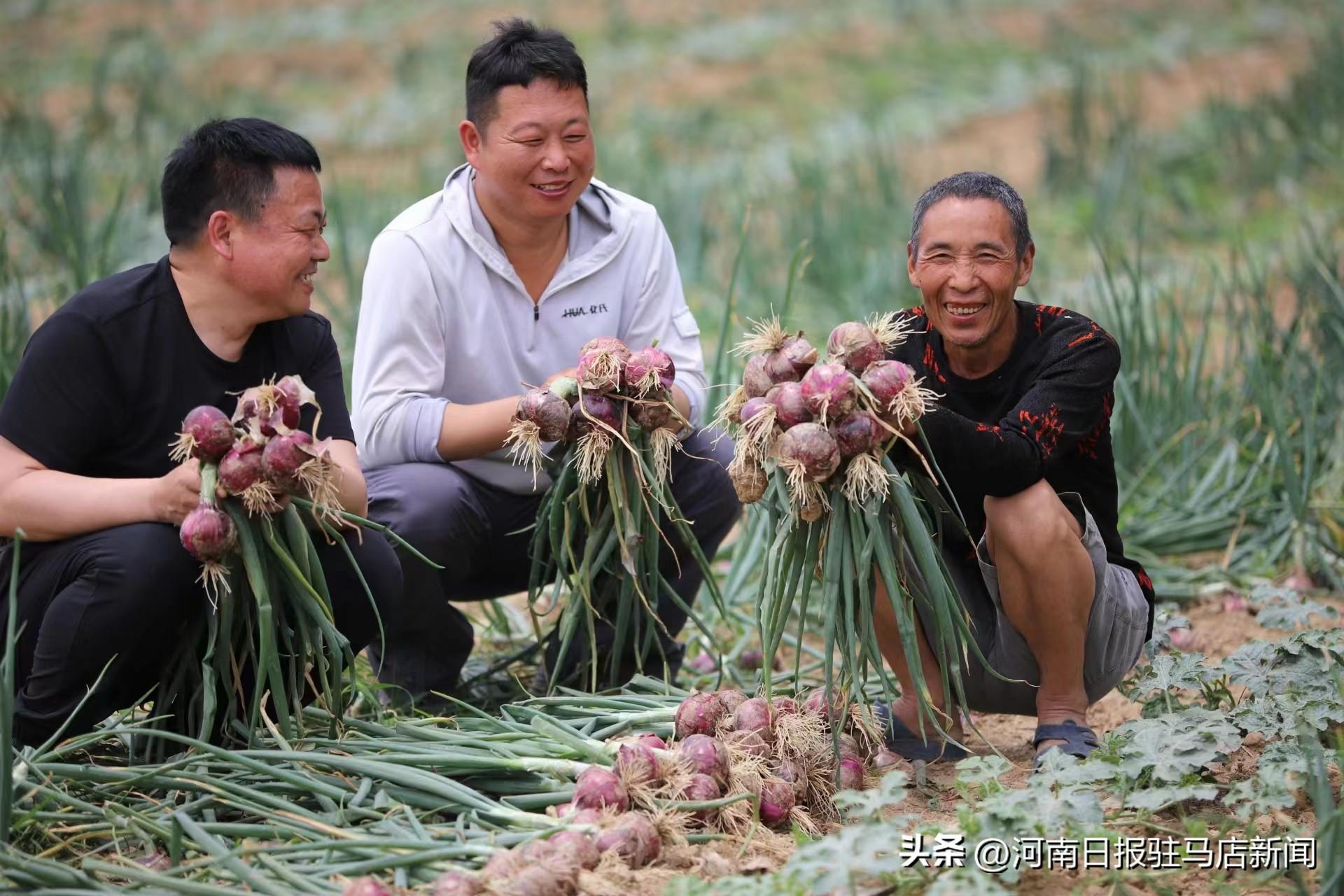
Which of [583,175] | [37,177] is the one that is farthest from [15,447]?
[37,177]

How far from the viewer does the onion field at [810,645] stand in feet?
6.15

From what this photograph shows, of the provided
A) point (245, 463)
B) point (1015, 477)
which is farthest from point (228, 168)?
point (1015, 477)

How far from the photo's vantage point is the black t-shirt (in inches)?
84.7

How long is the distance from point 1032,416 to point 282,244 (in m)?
1.24

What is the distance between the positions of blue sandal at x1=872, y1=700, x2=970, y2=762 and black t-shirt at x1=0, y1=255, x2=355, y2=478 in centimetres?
114

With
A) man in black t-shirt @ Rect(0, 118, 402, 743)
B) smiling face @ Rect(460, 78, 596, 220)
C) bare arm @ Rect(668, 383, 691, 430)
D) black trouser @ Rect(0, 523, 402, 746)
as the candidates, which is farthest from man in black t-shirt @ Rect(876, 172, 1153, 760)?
black trouser @ Rect(0, 523, 402, 746)

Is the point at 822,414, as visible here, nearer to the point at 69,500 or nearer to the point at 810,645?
the point at 69,500

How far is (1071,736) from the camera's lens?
234cm

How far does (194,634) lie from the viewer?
85.4 inches

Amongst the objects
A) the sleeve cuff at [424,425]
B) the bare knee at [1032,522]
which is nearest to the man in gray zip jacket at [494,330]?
the sleeve cuff at [424,425]

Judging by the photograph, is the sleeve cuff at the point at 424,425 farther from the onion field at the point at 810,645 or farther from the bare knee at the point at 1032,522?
the bare knee at the point at 1032,522

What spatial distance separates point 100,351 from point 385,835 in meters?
0.90

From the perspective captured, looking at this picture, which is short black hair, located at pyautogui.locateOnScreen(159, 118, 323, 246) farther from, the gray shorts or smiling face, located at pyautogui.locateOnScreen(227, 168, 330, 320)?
the gray shorts

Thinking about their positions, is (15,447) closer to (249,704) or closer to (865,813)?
(249,704)
